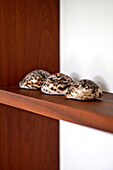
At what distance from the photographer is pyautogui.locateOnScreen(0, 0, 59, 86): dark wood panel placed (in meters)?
0.91

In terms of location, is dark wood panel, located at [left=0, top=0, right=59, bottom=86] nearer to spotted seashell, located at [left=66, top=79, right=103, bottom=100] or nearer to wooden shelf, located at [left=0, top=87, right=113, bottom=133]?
wooden shelf, located at [left=0, top=87, right=113, bottom=133]

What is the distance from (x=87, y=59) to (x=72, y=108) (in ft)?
1.17

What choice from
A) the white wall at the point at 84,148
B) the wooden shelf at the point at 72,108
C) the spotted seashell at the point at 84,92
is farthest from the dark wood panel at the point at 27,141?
the spotted seashell at the point at 84,92

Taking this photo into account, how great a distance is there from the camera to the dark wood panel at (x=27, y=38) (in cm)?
91

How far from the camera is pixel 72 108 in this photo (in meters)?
0.58

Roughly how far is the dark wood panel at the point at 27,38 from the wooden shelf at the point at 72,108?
0.16m

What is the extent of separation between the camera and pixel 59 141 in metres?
1.11

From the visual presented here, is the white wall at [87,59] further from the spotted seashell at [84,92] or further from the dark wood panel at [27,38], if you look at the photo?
the spotted seashell at [84,92]

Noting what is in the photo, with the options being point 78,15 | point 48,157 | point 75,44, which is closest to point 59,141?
point 48,157

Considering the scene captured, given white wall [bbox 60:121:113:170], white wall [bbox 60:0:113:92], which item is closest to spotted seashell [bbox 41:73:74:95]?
white wall [bbox 60:0:113:92]

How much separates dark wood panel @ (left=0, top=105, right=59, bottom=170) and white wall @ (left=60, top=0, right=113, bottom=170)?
0.18 ft

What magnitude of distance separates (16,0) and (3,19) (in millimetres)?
90

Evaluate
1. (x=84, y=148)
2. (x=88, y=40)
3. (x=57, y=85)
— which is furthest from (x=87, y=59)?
(x=84, y=148)

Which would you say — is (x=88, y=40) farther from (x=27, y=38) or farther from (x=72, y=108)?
(x=72, y=108)
